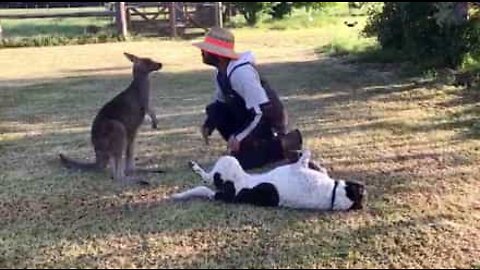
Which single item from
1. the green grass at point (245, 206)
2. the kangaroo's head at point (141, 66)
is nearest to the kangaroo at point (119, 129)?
the kangaroo's head at point (141, 66)

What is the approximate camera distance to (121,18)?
18.4 m

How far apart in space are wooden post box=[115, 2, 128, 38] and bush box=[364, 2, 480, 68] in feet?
25.1

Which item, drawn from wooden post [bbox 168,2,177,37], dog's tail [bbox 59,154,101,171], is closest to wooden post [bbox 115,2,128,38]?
wooden post [bbox 168,2,177,37]

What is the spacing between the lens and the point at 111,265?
12.0 ft

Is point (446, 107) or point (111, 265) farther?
point (446, 107)

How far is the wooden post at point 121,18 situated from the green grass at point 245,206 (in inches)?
330

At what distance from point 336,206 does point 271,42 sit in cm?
→ 1315

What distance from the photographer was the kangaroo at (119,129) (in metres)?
4.93

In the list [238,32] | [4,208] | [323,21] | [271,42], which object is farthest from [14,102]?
[323,21]

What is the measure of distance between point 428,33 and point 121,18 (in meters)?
9.36

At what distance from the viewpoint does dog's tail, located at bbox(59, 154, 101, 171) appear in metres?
5.23

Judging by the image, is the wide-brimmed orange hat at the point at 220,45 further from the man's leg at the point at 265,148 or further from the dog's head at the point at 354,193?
the dog's head at the point at 354,193

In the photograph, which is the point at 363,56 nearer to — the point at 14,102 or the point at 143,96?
the point at 14,102

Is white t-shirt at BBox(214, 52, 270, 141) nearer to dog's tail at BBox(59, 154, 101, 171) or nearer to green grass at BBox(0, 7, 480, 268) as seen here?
green grass at BBox(0, 7, 480, 268)
